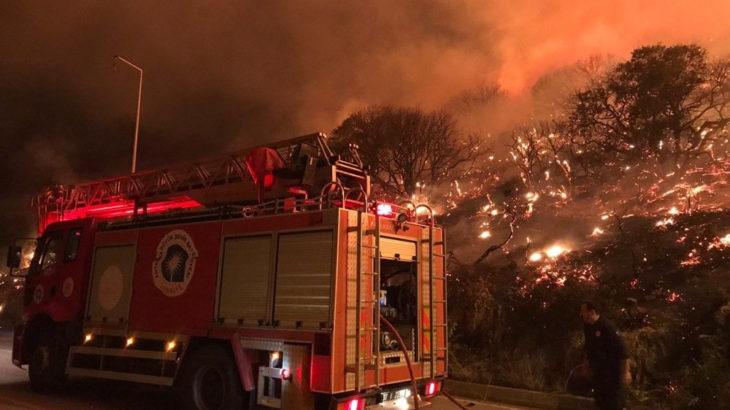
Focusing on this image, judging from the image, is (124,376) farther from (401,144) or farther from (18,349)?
(401,144)

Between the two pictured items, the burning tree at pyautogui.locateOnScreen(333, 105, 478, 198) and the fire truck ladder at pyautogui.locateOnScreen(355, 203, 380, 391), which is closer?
the fire truck ladder at pyautogui.locateOnScreen(355, 203, 380, 391)

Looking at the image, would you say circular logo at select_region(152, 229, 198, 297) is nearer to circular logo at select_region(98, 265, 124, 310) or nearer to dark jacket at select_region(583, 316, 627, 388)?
circular logo at select_region(98, 265, 124, 310)

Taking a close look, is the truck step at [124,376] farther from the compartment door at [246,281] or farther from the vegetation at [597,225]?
the vegetation at [597,225]

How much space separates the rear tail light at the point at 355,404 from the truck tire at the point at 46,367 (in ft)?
16.4

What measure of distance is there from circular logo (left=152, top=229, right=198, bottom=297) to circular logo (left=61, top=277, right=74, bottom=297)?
1.96 metres

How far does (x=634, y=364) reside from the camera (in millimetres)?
7691

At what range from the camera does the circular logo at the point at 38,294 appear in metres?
8.20

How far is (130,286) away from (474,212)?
2191 cm

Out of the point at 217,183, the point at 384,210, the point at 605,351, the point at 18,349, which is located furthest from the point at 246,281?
the point at 18,349

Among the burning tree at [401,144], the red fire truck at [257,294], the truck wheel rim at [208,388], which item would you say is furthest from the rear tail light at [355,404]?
the burning tree at [401,144]

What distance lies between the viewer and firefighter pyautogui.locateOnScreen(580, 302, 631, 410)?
5328 mm

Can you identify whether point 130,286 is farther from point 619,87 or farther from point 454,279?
point 619,87

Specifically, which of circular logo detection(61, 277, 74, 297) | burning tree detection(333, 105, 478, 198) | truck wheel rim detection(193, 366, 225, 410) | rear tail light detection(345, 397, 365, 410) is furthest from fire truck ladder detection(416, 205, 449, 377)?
burning tree detection(333, 105, 478, 198)

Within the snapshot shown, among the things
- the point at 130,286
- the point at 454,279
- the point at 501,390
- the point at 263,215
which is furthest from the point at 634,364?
the point at 130,286
